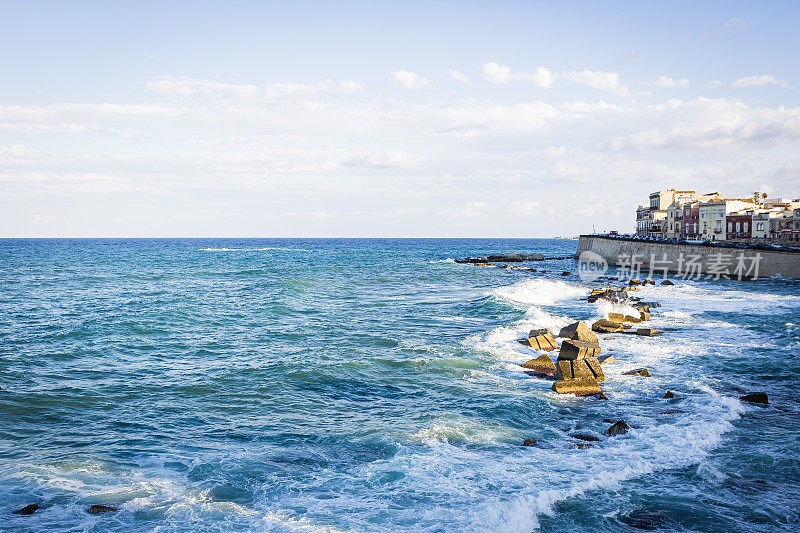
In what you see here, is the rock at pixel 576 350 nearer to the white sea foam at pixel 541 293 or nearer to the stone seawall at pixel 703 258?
the white sea foam at pixel 541 293

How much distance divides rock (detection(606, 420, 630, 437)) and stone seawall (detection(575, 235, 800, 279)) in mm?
50864

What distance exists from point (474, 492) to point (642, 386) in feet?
32.6

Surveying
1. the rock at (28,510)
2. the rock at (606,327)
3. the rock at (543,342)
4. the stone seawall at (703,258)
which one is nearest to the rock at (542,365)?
the rock at (543,342)

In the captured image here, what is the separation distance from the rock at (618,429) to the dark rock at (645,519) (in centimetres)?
376

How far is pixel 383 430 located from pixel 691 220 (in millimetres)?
98640

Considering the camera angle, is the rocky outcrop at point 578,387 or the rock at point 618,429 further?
the rocky outcrop at point 578,387

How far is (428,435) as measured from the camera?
45.5 feet

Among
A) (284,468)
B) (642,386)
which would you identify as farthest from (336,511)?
(642,386)

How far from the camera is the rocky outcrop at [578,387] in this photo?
1747 centimetres

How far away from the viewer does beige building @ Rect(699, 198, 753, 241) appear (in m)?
85.4

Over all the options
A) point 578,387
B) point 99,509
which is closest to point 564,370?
point 578,387

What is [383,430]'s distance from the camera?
1434 centimetres

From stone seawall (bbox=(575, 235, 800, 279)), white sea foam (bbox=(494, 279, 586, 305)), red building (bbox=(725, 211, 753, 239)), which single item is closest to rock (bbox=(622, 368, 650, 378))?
white sea foam (bbox=(494, 279, 586, 305))

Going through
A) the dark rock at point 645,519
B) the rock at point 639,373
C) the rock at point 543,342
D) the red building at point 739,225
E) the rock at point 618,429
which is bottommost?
the dark rock at point 645,519
